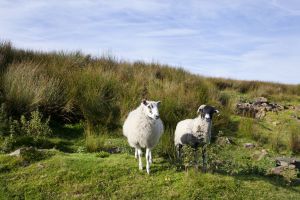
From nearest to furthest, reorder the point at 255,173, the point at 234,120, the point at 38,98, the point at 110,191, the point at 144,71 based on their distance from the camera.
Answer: the point at 110,191 < the point at 255,173 < the point at 38,98 < the point at 234,120 < the point at 144,71

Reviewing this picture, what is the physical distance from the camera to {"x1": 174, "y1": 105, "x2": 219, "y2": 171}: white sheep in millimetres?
8117

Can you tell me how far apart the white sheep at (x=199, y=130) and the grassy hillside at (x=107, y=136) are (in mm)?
244

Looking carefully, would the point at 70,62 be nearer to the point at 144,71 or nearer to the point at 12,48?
the point at 12,48

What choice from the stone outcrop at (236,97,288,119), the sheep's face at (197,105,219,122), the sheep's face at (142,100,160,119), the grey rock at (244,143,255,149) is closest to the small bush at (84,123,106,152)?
the sheep's face at (142,100,160,119)

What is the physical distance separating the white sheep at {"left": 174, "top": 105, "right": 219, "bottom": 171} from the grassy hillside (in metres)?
0.24

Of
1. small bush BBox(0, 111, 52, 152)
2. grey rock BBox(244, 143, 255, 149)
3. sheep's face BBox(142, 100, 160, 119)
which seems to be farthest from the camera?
grey rock BBox(244, 143, 255, 149)

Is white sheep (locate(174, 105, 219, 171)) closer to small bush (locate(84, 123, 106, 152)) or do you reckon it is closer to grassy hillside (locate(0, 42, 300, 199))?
grassy hillside (locate(0, 42, 300, 199))

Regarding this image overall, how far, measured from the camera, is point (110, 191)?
708 cm

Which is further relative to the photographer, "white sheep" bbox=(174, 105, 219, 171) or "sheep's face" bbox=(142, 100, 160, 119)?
"white sheep" bbox=(174, 105, 219, 171)

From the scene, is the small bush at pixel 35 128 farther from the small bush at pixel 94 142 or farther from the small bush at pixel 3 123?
the small bush at pixel 94 142

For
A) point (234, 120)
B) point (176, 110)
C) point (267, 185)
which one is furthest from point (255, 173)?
point (234, 120)

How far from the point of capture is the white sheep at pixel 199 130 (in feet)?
26.6

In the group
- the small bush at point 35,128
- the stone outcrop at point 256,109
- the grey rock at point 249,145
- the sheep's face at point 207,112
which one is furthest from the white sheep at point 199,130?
the stone outcrop at point 256,109

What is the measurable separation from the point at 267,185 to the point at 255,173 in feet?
3.30
